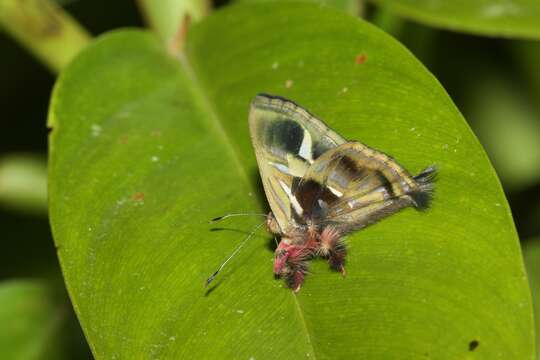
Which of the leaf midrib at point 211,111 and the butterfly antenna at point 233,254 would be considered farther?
the leaf midrib at point 211,111

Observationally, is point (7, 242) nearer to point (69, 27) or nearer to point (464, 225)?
point (69, 27)

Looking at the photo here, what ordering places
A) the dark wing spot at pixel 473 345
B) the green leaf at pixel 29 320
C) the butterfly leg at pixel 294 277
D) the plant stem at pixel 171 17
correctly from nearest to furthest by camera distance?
the dark wing spot at pixel 473 345 < the butterfly leg at pixel 294 277 < the plant stem at pixel 171 17 < the green leaf at pixel 29 320

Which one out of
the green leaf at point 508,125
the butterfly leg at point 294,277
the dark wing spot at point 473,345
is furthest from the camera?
the green leaf at point 508,125

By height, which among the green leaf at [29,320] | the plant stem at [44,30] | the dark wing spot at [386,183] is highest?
the plant stem at [44,30]

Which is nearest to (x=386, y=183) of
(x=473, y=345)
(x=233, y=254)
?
(x=233, y=254)

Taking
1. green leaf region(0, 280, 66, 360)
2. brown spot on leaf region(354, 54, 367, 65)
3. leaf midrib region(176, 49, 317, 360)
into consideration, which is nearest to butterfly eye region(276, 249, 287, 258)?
leaf midrib region(176, 49, 317, 360)

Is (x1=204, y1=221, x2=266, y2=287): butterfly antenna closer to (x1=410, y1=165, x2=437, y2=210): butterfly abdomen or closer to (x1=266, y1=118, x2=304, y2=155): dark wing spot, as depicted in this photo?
(x1=266, y1=118, x2=304, y2=155): dark wing spot

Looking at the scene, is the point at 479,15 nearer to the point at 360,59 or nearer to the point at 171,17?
the point at 360,59

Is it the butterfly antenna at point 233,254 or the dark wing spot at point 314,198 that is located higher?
the butterfly antenna at point 233,254

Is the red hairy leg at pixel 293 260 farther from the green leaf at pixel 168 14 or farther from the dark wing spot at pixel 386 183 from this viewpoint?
the green leaf at pixel 168 14

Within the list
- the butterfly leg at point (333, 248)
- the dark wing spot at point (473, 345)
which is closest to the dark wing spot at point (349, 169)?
the butterfly leg at point (333, 248)
